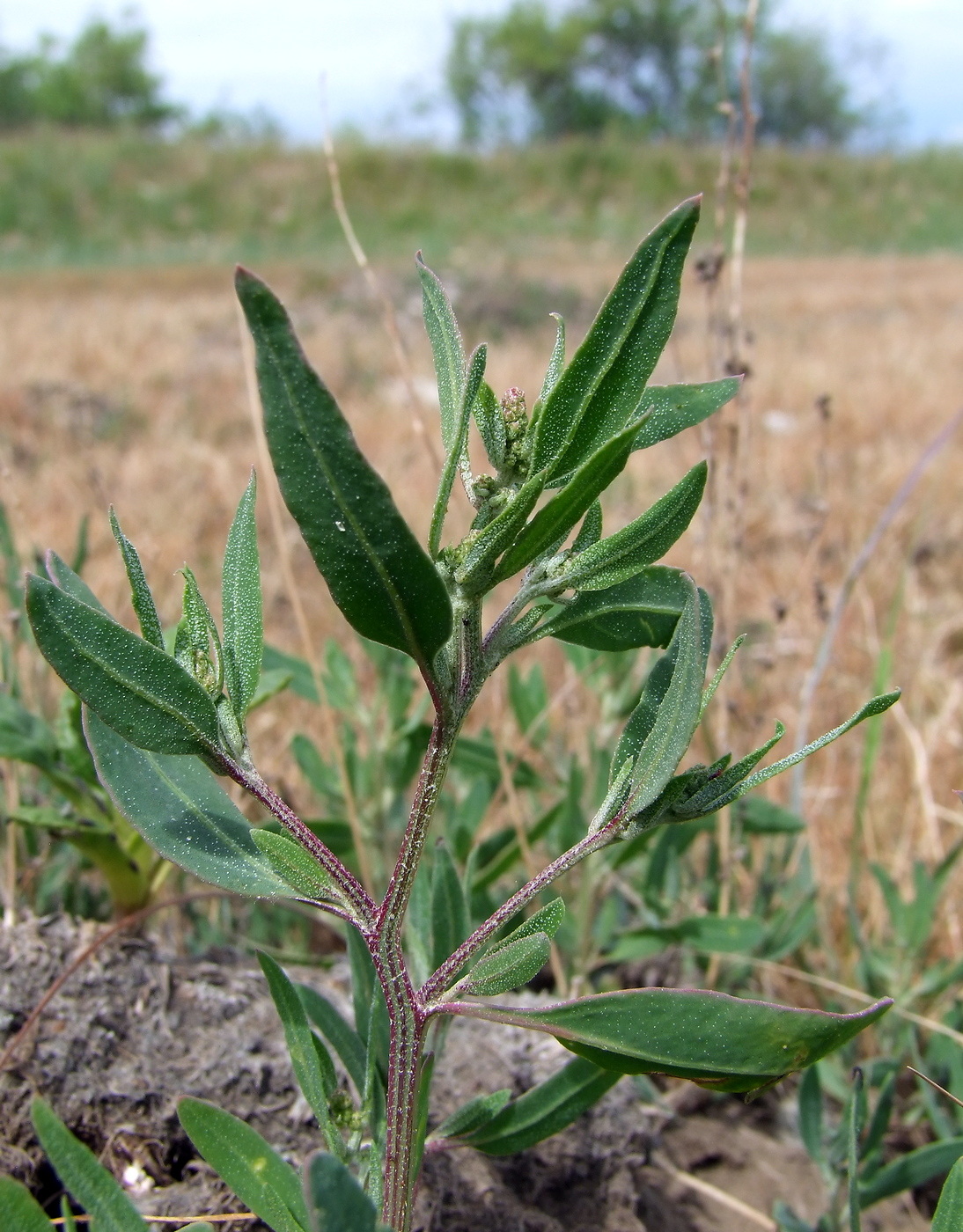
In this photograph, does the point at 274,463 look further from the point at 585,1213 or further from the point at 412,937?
the point at 585,1213

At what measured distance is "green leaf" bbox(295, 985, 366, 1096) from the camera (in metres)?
0.65

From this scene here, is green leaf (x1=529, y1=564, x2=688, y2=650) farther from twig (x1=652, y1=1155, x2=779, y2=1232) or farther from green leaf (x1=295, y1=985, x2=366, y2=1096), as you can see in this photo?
twig (x1=652, y1=1155, x2=779, y2=1232)

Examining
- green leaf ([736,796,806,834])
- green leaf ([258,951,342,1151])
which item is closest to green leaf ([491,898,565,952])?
green leaf ([258,951,342,1151])

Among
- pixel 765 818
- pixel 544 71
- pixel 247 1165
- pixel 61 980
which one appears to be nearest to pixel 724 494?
pixel 765 818

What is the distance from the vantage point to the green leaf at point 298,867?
543 mm

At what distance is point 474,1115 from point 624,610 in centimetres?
33

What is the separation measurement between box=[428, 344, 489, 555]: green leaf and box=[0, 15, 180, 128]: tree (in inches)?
1193

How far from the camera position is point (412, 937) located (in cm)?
71

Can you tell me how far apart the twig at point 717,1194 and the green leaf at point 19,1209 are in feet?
1.94

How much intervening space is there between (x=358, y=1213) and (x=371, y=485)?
0.96 ft

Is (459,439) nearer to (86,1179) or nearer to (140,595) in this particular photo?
(140,595)

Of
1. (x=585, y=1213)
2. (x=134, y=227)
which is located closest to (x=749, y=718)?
(x=585, y=1213)

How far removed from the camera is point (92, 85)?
2797cm

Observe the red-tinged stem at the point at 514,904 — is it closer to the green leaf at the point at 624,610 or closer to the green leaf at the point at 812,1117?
the green leaf at the point at 624,610
